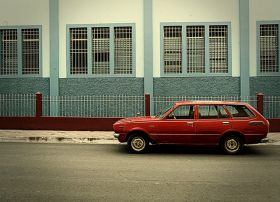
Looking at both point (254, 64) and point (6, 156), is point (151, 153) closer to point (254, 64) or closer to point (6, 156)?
point (6, 156)

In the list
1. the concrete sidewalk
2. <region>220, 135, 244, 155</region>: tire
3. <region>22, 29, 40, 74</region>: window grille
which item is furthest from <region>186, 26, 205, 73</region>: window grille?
<region>220, 135, 244, 155</region>: tire

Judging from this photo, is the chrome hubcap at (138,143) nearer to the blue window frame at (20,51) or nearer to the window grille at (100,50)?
the window grille at (100,50)

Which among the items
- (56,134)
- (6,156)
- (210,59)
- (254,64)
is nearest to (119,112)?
(56,134)

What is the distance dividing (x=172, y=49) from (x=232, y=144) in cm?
813

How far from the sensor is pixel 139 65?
19000 millimetres

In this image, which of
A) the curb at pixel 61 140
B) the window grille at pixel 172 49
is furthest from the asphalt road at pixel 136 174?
the window grille at pixel 172 49

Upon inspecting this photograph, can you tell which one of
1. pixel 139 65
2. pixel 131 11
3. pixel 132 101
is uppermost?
pixel 131 11

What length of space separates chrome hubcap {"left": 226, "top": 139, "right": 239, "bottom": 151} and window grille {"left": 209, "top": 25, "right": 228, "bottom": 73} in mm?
7613

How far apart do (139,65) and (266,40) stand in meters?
5.88

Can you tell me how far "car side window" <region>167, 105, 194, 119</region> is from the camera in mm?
11930

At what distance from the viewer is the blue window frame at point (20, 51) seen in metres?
19.4

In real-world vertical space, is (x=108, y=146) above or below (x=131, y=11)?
below

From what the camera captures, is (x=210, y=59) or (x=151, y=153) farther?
(x=210, y=59)

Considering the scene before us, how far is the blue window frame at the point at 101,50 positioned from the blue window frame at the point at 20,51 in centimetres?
155
